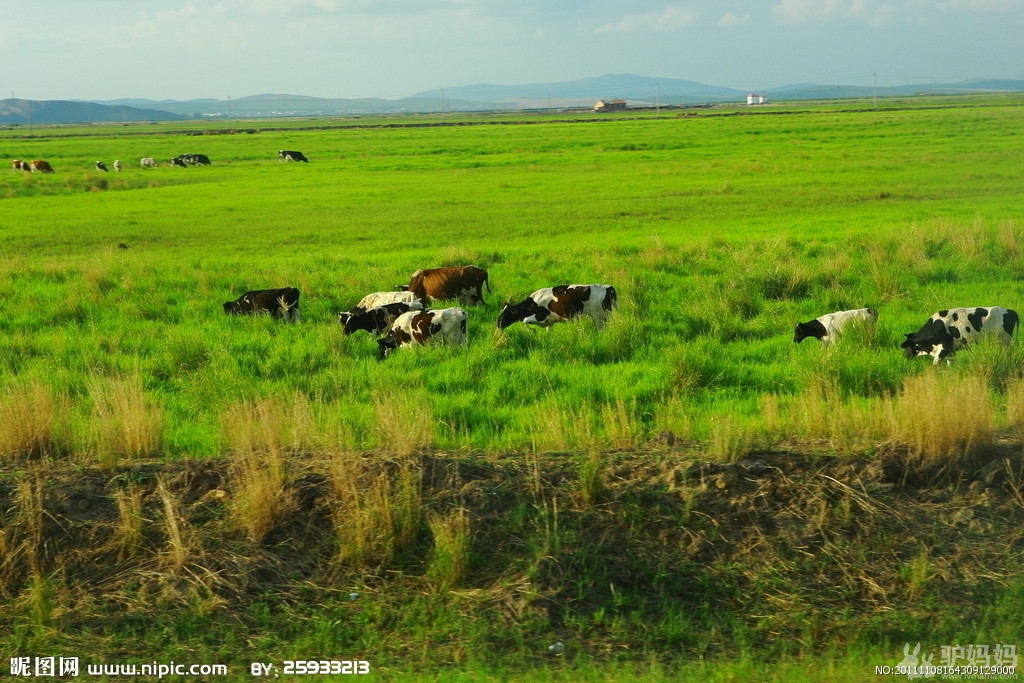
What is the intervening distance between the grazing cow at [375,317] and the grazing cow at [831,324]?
5323 mm

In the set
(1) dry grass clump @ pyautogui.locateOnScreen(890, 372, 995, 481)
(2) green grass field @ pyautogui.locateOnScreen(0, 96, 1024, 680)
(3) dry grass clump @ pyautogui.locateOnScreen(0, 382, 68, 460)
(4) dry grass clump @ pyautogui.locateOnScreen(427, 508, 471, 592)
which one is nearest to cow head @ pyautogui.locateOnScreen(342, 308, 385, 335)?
(2) green grass field @ pyautogui.locateOnScreen(0, 96, 1024, 680)

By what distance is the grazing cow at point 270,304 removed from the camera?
14.7m

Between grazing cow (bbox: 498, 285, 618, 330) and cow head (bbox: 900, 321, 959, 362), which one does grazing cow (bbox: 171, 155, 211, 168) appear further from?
cow head (bbox: 900, 321, 959, 362)

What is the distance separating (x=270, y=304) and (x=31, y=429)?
7.11m

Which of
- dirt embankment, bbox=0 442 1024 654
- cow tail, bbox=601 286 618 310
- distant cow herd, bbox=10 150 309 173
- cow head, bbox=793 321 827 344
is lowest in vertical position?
dirt embankment, bbox=0 442 1024 654

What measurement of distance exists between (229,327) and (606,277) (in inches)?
254

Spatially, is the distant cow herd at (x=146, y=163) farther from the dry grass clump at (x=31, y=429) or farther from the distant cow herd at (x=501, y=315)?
the dry grass clump at (x=31, y=429)

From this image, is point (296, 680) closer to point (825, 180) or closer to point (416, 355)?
point (416, 355)

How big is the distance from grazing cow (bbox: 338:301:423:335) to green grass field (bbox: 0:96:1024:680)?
1.38ft

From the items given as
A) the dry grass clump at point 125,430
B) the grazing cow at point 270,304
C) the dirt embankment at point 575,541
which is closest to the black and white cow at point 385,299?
the grazing cow at point 270,304

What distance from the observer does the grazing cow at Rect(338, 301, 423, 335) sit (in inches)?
534

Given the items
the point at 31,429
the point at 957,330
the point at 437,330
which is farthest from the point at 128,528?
the point at 957,330

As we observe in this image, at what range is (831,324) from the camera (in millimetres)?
12180

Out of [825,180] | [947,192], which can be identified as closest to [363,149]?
[825,180]
